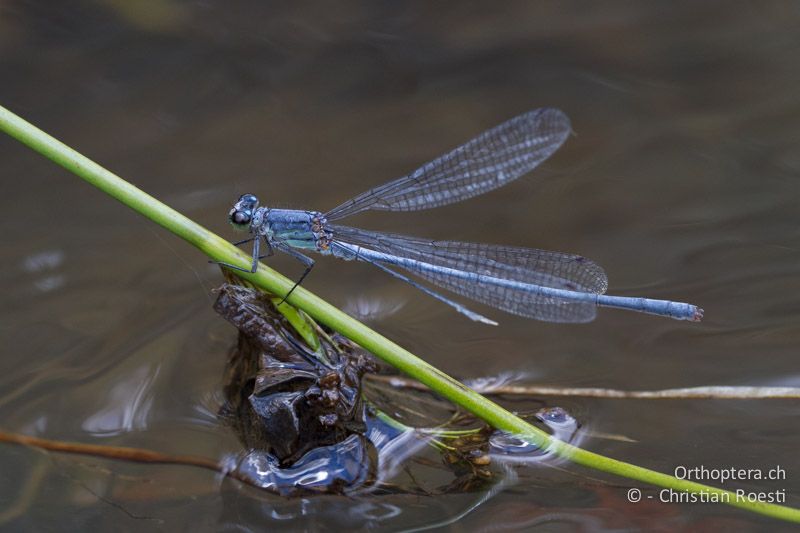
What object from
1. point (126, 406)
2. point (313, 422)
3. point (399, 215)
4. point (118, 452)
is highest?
point (399, 215)

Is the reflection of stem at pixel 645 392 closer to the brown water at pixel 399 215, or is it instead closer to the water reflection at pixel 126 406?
the brown water at pixel 399 215

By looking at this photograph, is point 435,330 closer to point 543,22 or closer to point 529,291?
point 529,291

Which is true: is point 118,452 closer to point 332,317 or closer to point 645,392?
point 332,317

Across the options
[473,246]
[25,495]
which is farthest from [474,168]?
[25,495]

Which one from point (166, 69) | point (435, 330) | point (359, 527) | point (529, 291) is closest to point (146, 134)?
point (166, 69)

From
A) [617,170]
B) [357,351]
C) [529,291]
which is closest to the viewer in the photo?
[357,351]

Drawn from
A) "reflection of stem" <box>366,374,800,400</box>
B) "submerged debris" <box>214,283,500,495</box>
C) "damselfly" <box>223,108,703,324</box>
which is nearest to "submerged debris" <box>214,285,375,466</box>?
"submerged debris" <box>214,283,500,495</box>

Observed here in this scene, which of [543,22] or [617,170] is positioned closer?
[617,170]
